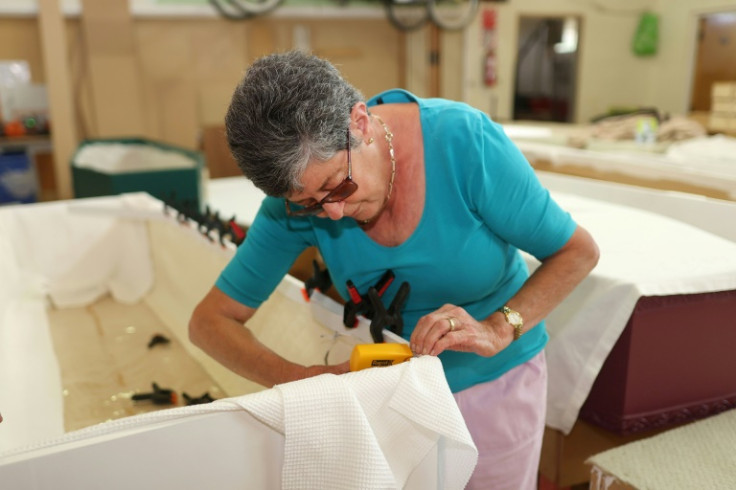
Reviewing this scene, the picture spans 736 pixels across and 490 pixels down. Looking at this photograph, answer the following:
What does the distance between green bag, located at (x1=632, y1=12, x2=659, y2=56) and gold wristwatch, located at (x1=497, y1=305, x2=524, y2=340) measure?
7072 mm

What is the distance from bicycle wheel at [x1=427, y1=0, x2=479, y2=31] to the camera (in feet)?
21.2

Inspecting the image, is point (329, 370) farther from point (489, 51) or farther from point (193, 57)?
point (489, 51)

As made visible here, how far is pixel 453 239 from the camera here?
101 centimetres

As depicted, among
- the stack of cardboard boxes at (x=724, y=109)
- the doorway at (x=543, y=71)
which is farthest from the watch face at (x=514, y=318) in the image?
the doorway at (x=543, y=71)

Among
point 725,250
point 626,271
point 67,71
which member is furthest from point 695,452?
point 67,71

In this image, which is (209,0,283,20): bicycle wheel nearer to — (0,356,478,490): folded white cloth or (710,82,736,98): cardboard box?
(710,82,736,98): cardboard box

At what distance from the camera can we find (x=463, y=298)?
109 cm

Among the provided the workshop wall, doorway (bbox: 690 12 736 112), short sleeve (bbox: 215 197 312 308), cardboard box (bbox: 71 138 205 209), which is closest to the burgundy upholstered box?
short sleeve (bbox: 215 197 312 308)

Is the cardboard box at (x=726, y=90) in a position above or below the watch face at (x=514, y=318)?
above

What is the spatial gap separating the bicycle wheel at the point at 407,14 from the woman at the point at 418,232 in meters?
5.99

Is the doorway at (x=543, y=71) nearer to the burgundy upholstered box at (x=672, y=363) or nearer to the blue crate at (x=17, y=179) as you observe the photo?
the blue crate at (x=17, y=179)

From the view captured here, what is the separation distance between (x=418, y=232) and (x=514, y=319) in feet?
0.70

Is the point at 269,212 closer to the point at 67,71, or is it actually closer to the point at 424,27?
the point at 67,71

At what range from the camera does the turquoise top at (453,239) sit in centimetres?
98
